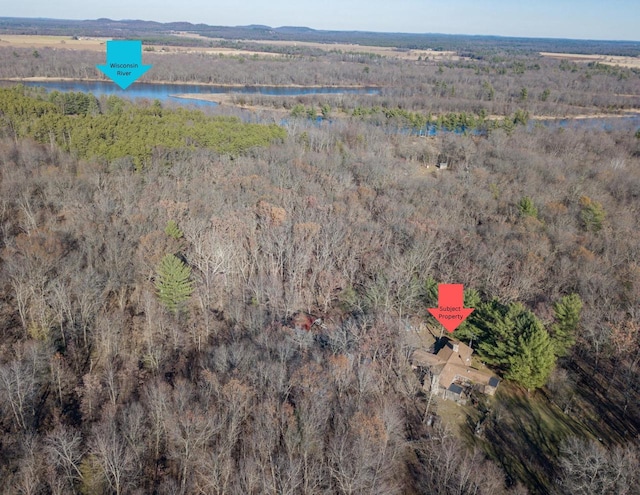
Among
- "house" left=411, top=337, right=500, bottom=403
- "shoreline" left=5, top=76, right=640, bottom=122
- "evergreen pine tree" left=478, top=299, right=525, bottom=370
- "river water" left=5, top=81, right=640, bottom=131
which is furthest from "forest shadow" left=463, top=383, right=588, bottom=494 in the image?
"river water" left=5, top=81, right=640, bottom=131

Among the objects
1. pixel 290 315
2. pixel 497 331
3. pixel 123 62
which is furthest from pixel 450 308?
pixel 123 62

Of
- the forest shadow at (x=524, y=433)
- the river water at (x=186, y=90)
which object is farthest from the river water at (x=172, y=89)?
the forest shadow at (x=524, y=433)

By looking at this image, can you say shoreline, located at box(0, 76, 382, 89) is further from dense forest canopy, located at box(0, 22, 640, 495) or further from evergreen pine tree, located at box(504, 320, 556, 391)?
evergreen pine tree, located at box(504, 320, 556, 391)

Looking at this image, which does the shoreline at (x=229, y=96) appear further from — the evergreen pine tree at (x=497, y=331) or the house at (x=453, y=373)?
the house at (x=453, y=373)

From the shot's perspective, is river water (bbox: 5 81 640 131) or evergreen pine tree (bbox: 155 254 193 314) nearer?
evergreen pine tree (bbox: 155 254 193 314)

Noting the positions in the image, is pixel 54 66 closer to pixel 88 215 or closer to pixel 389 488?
pixel 88 215

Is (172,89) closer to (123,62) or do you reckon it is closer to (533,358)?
(123,62)
